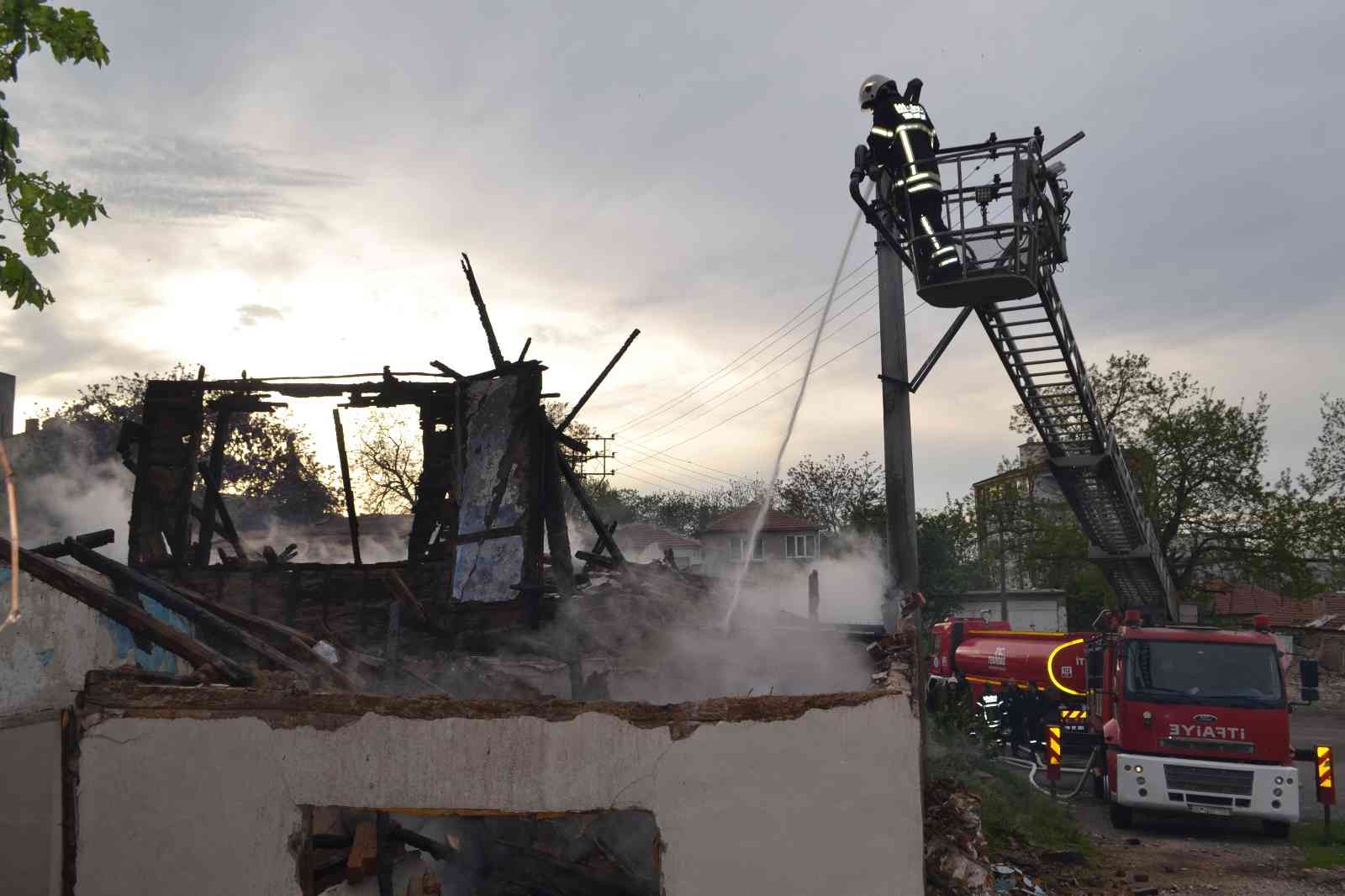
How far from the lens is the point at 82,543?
867 cm

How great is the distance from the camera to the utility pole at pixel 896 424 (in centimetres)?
1158

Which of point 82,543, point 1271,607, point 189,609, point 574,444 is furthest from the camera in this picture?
point 1271,607

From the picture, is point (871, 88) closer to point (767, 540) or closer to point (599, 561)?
point (599, 561)

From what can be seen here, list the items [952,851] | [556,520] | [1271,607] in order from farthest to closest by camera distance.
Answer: [1271,607] → [556,520] → [952,851]

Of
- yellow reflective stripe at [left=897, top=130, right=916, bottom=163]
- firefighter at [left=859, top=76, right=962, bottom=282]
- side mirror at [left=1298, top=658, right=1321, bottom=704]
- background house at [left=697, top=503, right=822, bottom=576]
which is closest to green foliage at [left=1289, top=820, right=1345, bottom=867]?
side mirror at [left=1298, top=658, right=1321, bottom=704]

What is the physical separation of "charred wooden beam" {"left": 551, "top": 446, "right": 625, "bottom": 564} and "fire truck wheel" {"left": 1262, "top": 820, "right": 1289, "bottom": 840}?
8.27 metres

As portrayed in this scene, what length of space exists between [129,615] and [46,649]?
60cm

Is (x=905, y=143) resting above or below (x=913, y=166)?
above

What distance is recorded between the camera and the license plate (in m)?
11.9

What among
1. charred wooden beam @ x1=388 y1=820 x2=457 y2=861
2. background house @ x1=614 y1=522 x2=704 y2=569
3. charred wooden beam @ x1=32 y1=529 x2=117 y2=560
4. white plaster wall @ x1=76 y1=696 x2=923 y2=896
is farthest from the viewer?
background house @ x1=614 y1=522 x2=704 y2=569

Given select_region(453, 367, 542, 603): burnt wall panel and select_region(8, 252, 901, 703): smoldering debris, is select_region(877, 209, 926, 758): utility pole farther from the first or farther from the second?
select_region(453, 367, 542, 603): burnt wall panel

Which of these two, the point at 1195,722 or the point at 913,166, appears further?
the point at 1195,722

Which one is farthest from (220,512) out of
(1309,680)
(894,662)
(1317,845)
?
(1317,845)

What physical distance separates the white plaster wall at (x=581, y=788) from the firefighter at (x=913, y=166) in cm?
710
